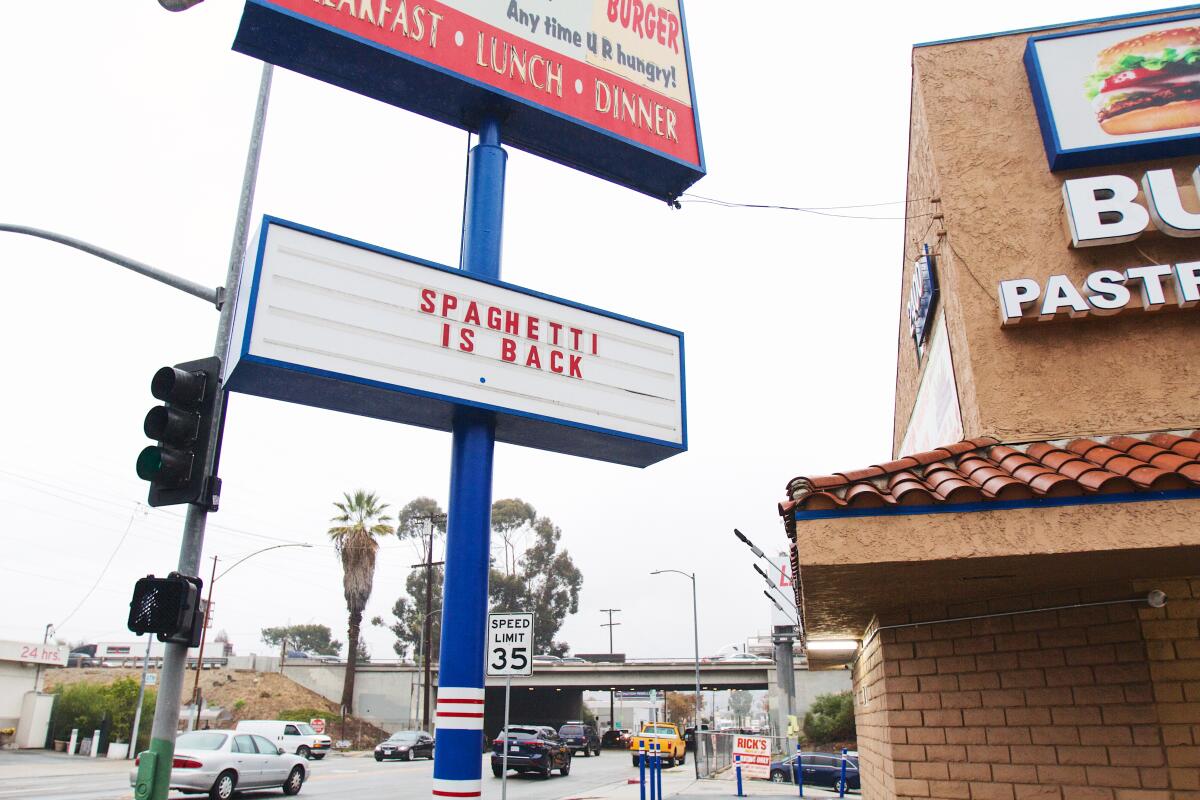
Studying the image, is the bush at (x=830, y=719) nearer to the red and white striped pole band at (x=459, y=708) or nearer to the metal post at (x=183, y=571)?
the red and white striped pole band at (x=459, y=708)

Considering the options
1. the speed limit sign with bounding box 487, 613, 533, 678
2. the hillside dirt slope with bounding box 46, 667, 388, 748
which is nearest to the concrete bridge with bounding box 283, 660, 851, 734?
the hillside dirt slope with bounding box 46, 667, 388, 748

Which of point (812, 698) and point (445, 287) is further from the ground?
point (445, 287)

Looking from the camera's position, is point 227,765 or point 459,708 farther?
point 227,765

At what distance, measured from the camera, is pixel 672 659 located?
185ft

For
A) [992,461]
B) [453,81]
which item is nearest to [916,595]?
[992,461]

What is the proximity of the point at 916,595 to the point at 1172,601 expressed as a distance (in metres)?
1.48

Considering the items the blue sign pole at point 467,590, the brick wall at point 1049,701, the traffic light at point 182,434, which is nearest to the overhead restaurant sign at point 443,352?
the traffic light at point 182,434

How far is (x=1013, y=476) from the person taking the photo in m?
4.90

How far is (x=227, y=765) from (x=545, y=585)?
60519mm

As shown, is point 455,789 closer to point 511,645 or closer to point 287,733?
point 511,645

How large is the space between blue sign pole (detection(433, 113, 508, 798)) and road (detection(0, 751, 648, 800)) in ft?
44.5

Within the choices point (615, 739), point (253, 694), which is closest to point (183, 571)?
point (253, 694)

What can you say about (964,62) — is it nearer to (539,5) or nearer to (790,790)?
(539,5)

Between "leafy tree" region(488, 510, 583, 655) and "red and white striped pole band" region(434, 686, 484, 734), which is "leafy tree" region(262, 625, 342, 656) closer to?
"leafy tree" region(488, 510, 583, 655)
